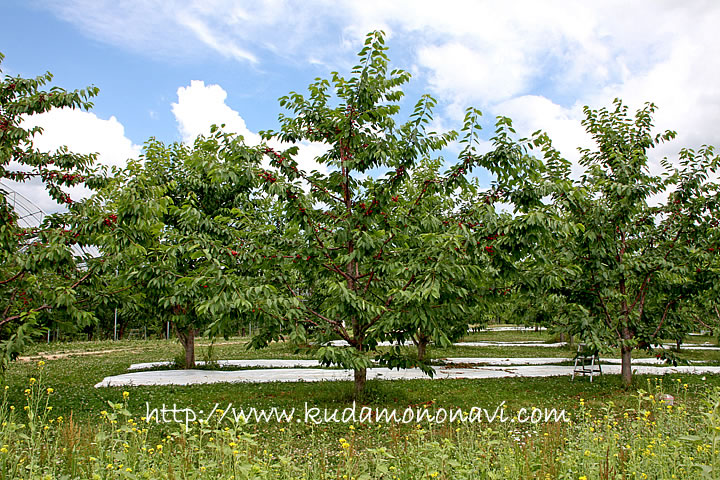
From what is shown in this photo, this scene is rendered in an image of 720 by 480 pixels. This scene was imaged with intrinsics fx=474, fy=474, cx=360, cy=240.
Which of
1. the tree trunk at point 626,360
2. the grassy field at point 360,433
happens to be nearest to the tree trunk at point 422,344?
the grassy field at point 360,433

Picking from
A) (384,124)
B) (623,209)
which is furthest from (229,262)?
(623,209)

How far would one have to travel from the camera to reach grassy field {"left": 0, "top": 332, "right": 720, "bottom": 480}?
117 inches

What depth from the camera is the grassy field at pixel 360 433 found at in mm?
2969

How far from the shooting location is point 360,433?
5.82 m

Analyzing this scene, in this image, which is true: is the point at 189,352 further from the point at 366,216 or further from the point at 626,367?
the point at 626,367

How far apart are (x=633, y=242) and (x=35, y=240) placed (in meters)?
10.8

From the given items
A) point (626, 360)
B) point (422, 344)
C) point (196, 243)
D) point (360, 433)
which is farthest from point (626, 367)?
point (196, 243)

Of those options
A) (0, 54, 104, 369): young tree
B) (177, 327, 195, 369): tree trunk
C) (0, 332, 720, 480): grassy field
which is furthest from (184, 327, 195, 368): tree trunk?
(0, 54, 104, 369): young tree

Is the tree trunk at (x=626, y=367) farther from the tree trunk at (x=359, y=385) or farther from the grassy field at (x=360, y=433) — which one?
the tree trunk at (x=359, y=385)

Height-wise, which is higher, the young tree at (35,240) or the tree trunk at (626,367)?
the young tree at (35,240)

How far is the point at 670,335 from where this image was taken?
9852 mm

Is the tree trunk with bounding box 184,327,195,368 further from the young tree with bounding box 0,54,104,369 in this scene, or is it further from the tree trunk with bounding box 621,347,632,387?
the tree trunk with bounding box 621,347,632,387

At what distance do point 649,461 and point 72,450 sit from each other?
4055 mm

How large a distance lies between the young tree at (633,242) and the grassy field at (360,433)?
135 cm
